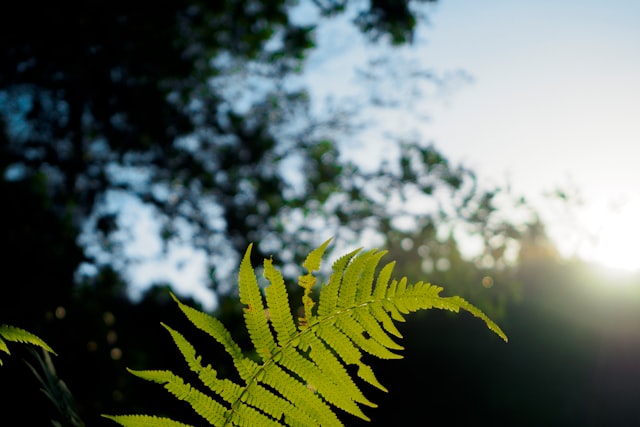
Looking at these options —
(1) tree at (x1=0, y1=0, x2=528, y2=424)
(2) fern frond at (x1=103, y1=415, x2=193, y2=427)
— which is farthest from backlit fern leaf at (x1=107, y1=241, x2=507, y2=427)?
(1) tree at (x1=0, y1=0, x2=528, y2=424)

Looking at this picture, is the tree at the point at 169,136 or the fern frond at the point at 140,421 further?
the tree at the point at 169,136

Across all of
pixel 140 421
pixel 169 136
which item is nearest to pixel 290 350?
pixel 140 421

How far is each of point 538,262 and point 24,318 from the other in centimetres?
2701

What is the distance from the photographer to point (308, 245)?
28.6 feet

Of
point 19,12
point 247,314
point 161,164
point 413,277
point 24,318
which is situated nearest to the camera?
point 247,314

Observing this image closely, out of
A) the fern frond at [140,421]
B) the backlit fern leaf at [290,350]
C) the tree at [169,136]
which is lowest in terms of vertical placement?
the fern frond at [140,421]

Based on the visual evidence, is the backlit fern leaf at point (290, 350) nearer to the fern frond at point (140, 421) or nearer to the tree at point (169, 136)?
the fern frond at point (140, 421)

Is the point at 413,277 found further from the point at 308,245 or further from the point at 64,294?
the point at 64,294

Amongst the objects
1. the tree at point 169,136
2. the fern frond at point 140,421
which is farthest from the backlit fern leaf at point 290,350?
the tree at point 169,136

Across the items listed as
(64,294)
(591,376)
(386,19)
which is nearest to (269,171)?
(386,19)

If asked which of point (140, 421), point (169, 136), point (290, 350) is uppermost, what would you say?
point (169, 136)

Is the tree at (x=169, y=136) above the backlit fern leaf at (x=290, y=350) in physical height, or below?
above

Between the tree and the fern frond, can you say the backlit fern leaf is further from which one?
the tree

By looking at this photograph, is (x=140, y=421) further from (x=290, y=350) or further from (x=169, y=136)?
(x=169, y=136)
